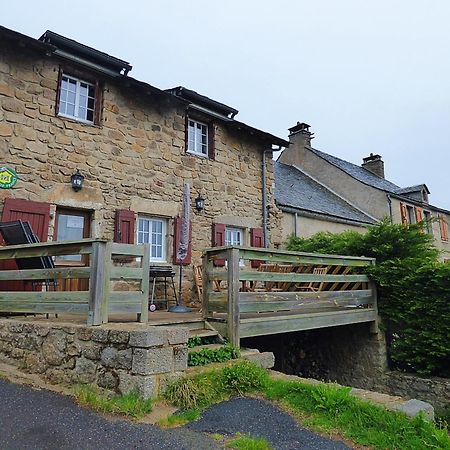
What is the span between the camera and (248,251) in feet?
16.6

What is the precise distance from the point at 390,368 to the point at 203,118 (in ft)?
22.3

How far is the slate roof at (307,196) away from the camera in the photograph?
12.8 metres

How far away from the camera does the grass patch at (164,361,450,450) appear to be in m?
2.74

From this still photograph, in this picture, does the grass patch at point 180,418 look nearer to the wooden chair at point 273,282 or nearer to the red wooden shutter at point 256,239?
the wooden chair at point 273,282

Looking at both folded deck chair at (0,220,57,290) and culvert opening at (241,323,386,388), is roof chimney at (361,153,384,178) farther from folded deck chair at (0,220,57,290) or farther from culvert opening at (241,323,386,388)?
folded deck chair at (0,220,57,290)

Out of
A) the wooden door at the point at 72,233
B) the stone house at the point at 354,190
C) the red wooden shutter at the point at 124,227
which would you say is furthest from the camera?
the stone house at the point at 354,190

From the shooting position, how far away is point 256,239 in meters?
9.62

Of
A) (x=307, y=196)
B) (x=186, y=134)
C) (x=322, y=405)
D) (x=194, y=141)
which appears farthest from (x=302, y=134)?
(x=322, y=405)

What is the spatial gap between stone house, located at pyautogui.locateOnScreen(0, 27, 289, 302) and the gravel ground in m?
4.25

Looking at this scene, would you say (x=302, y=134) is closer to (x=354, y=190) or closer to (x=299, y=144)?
(x=299, y=144)

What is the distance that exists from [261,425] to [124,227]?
501 cm

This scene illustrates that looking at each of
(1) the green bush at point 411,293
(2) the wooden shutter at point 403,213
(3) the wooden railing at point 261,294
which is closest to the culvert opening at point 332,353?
(1) the green bush at point 411,293

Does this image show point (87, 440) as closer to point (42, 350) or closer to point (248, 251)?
point (42, 350)

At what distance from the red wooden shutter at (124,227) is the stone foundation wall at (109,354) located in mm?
2960
